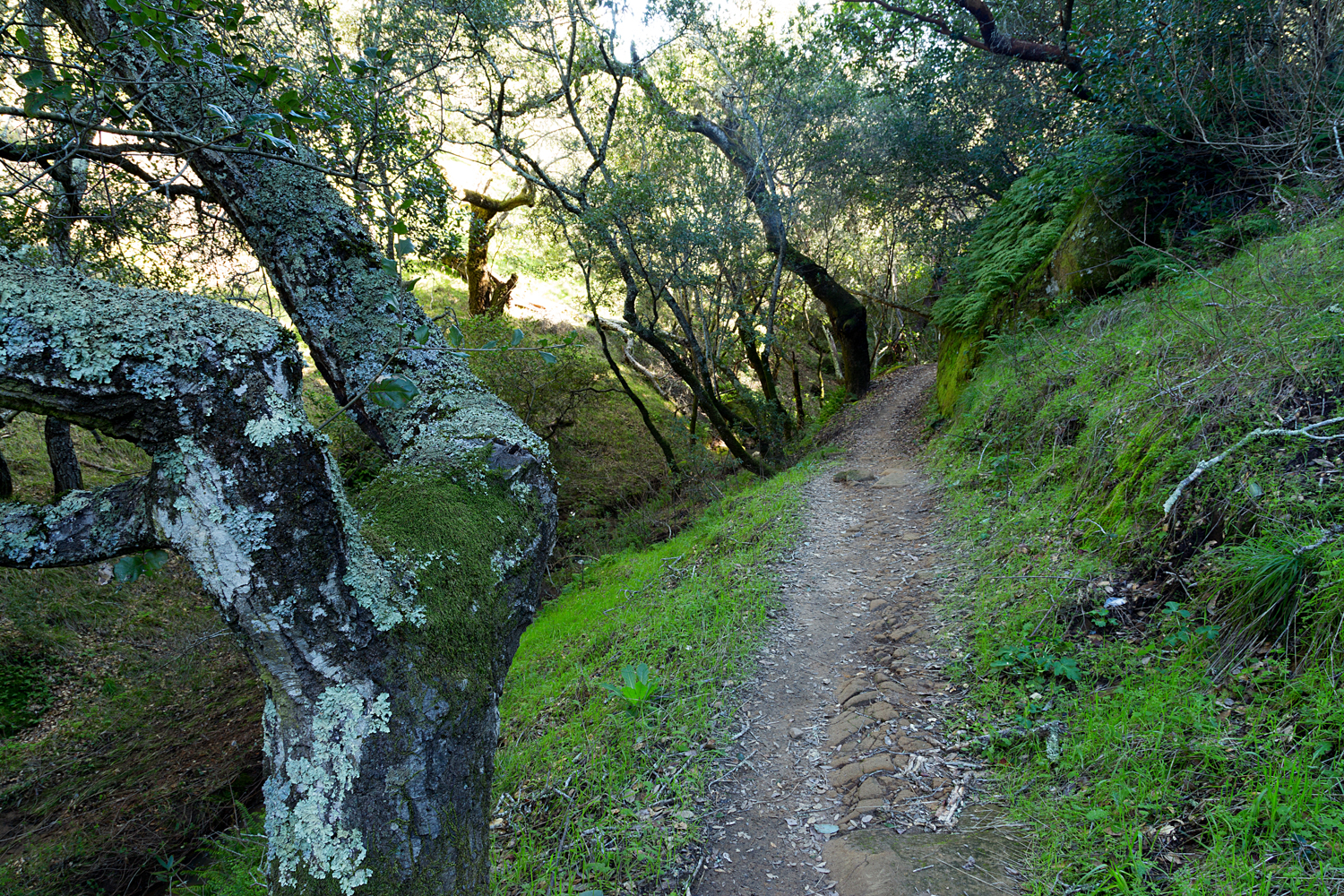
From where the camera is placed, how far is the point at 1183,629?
3.05 m

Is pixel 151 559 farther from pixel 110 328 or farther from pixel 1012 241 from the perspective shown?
pixel 1012 241

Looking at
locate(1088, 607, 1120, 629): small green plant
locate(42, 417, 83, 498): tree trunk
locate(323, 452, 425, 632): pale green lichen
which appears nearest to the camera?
locate(323, 452, 425, 632): pale green lichen

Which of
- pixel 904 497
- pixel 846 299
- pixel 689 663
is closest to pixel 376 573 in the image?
pixel 689 663

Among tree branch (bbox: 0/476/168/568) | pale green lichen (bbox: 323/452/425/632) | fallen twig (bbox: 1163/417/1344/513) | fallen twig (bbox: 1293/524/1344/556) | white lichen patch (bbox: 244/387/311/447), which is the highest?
white lichen patch (bbox: 244/387/311/447)

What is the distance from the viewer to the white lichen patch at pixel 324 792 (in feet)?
5.01

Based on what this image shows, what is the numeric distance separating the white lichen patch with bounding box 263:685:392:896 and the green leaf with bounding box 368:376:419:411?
0.74 metres

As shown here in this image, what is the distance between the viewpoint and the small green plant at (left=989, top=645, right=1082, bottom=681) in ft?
10.8

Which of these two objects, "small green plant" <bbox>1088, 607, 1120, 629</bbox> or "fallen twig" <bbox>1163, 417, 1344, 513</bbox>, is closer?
"fallen twig" <bbox>1163, 417, 1344, 513</bbox>

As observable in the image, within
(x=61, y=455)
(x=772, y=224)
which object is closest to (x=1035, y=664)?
(x=61, y=455)

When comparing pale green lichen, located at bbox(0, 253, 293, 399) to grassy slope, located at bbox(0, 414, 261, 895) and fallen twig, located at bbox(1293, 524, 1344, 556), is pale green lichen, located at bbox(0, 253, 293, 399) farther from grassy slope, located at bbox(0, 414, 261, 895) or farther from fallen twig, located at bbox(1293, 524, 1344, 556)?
fallen twig, located at bbox(1293, 524, 1344, 556)

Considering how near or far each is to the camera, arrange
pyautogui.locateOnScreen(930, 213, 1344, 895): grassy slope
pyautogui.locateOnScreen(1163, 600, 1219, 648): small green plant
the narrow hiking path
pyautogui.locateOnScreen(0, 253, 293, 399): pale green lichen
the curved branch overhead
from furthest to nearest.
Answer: the curved branch overhead < pyautogui.locateOnScreen(1163, 600, 1219, 648): small green plant < the narrow hiking path < pyautogui.locateOnScreen(930, 213, 1344, 895): grassy slope < pyautogui.locateOnScreen(0, 253, 293, 399): pale green lichen

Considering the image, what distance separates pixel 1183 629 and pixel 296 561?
3.75 meters

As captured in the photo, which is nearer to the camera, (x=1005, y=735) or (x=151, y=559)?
(x=151, y=559)

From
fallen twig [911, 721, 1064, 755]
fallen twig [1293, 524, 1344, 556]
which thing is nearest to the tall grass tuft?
fallen twig [1293, 524, 1344, 556]
